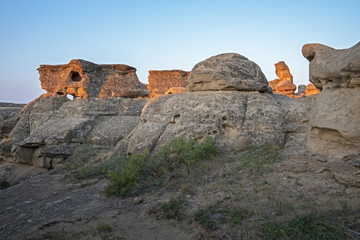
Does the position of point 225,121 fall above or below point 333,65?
below

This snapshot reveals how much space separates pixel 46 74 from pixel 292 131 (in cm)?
1037

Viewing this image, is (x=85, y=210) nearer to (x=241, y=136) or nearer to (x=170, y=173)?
(x=170, y=173)

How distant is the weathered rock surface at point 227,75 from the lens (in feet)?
23.4

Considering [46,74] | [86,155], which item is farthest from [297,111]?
[46,74]

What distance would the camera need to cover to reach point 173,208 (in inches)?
142

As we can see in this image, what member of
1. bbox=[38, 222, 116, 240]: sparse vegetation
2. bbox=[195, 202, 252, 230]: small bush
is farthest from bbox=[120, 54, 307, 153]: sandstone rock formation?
bbox=[38, 222, 116, 240]: sparse vegetation

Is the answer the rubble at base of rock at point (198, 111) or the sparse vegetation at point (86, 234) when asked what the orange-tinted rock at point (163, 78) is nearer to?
the rubble at base of rock at point (198, 111)

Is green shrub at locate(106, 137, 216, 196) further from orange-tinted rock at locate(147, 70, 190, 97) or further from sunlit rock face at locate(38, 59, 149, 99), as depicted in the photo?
orange-tinted rock at locate(147, 70, 190, 97)

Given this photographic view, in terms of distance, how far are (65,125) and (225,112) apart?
6054mm

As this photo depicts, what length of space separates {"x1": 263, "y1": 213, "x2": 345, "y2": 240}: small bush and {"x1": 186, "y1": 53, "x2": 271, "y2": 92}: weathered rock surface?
4764 millimetres

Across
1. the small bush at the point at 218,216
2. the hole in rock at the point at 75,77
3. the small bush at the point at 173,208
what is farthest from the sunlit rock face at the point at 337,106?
the hole in rock at the point at 75,77

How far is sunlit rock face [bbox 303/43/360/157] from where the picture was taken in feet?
13.8

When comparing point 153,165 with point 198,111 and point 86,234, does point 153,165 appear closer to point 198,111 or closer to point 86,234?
point 198,111

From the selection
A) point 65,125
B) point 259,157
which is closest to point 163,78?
point 65,125
